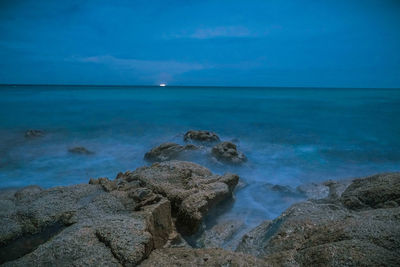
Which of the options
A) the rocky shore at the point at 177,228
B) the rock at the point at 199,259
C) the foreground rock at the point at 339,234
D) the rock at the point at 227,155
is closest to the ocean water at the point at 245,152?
the rock at the point at 227,155

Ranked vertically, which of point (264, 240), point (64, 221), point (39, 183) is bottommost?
point (39, 183)

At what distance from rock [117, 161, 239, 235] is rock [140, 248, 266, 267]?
1167mm

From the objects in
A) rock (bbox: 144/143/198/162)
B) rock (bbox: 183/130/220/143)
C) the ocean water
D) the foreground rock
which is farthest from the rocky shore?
rock (bbox: 183/130/220/143)

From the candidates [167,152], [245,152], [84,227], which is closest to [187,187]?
[84,227]

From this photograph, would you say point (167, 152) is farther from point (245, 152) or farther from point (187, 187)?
point (187, 187)

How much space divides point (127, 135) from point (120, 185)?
8.92 meters

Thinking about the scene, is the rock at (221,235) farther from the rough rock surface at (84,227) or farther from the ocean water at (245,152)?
the rough rock surface at (84,227)

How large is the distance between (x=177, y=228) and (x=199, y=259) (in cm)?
142

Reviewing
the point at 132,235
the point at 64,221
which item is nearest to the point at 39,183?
the point at 64,221

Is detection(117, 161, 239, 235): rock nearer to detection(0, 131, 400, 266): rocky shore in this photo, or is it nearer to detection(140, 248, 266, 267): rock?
detection(0, 131, 400, 266): rocky shore

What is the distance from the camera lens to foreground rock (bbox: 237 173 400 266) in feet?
7.36

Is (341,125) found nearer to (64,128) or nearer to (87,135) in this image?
(87,135)

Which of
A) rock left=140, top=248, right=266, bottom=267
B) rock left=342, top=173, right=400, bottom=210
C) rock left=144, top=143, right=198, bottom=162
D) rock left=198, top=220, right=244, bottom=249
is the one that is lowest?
rock left=198, top=220, right=244, bottom=249

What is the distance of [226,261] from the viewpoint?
2.50m
